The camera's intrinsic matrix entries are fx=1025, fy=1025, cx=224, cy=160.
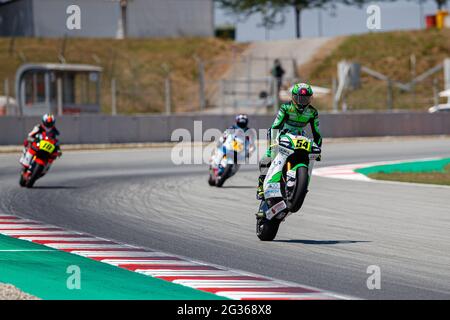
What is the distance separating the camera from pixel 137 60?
56.8 m

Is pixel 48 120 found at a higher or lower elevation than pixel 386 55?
lower

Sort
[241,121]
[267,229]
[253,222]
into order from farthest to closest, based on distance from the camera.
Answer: [241,121] < [253,222] < [267,229]

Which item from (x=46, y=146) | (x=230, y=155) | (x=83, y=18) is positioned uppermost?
(x=83, y=18)

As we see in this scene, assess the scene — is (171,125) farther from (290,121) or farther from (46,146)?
(290,121)

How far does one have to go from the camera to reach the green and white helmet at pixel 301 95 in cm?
1095

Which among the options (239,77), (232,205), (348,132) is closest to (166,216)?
(232,205)

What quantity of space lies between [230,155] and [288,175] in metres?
8.34

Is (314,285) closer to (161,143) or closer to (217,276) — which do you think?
(217,276)

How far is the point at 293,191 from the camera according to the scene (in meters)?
10.7

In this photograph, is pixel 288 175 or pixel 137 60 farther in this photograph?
pixel 137 60

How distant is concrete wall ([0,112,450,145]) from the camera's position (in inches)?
1250

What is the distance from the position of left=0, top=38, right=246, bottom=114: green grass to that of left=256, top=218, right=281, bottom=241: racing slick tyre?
34584mm

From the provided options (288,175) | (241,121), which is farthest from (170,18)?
(288,175)

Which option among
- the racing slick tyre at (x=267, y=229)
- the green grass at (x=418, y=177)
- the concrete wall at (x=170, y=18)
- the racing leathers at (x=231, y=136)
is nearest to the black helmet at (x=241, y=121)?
the racing leathers at (x=231, y=136)
